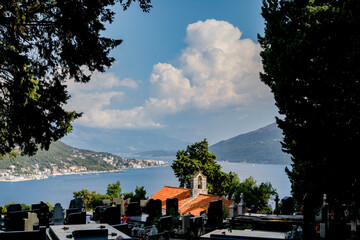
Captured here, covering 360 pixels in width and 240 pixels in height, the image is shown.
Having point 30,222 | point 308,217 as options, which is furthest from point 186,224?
point 30,222

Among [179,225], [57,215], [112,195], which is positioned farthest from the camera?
[112,195]

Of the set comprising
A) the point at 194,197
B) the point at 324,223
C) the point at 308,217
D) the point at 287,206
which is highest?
the point at 308,217

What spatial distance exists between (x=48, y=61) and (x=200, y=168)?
34.3m

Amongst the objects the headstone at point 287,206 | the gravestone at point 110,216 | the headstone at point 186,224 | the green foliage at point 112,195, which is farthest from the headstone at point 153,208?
the green foliage at point 112,195

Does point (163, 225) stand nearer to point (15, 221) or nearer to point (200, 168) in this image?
point (15, 221)

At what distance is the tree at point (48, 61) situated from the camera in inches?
371

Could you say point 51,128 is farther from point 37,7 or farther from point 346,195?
point 346,195

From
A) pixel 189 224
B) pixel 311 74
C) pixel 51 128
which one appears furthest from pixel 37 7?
pixel 311 74

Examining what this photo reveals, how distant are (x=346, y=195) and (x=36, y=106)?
1354cm

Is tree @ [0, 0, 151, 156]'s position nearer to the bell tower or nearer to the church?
the church

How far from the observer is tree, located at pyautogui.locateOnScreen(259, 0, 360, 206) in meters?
13.6

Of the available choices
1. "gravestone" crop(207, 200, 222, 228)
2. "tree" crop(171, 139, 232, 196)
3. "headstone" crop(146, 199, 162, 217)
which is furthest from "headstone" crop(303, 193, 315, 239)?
"tree" crop(171, 139, 232, 196)

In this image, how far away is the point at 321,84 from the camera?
14734 millimetres

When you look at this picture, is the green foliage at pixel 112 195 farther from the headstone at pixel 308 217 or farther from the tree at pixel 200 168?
the headstone at pixel 308 217
